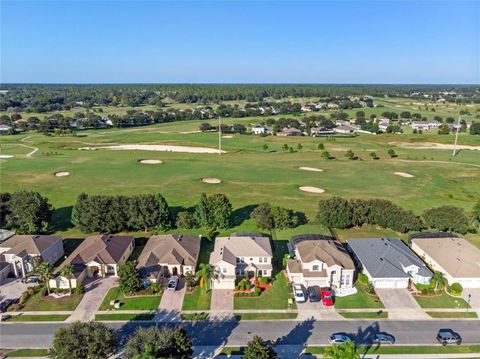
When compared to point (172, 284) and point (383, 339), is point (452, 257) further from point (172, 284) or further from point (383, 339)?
point (172, 284)

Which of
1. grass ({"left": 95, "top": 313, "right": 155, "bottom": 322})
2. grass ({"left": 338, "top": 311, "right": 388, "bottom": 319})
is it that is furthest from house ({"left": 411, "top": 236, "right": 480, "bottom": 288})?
grass ({"left": 95, "top": 313, "right": 155, "bottom": 322})

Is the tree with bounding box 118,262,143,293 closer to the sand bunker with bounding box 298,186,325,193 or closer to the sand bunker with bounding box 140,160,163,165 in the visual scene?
the sand bunker with bounding box 298,186,325,193

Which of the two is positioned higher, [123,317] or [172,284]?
[172,284]

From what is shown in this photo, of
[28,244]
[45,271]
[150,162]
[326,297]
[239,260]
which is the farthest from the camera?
[150,162]

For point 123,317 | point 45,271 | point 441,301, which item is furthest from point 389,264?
point 45,271

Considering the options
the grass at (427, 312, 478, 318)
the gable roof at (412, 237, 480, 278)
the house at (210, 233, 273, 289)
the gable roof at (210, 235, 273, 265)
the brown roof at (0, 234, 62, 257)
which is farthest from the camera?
the brown roof at (0, 234, 62, 257)

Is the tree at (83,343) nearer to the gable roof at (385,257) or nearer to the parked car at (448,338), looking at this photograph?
the parked car at (448,338)
